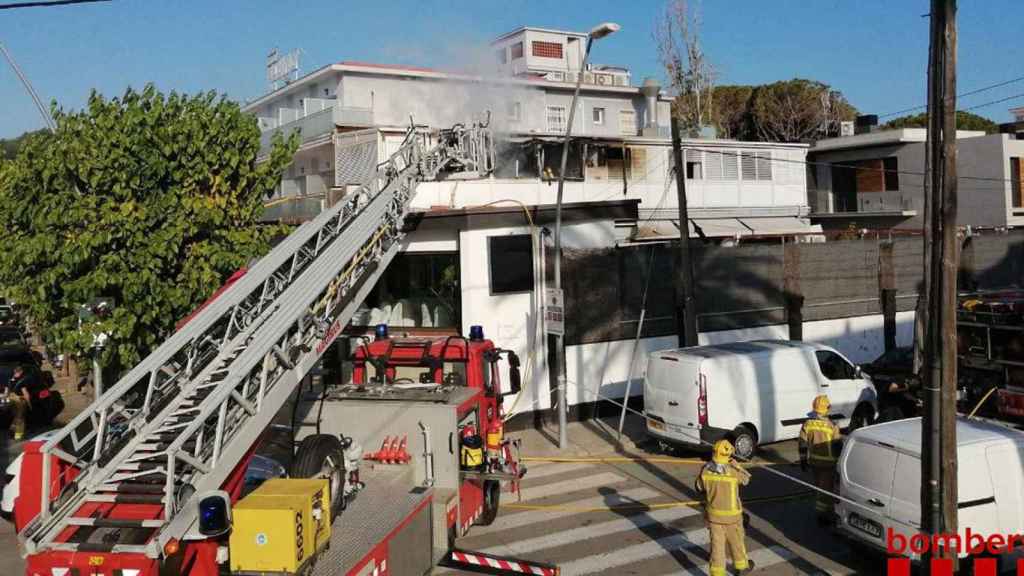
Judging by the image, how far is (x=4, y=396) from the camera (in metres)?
19.2

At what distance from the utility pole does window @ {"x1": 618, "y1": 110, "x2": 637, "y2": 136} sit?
2927cm

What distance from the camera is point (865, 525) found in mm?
8695

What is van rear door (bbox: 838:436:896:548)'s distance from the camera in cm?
848

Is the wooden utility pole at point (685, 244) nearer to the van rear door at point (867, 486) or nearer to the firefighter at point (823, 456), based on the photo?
the firefighter at point (823, 456)

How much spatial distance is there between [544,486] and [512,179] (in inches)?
425

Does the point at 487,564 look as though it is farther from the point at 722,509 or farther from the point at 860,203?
the point at 860,203

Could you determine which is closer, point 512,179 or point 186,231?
point 186,231

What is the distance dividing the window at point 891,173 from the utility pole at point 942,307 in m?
31.7

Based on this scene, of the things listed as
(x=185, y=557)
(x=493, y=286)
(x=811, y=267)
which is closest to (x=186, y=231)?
(x=493, y=286)

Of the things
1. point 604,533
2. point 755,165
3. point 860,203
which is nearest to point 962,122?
point 860,203

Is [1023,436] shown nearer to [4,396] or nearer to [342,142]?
[342,142]

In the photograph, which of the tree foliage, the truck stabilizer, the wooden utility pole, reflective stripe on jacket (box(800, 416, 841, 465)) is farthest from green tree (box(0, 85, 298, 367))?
the tree foliage

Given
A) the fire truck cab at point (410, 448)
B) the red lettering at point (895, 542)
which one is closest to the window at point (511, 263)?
the fire truck cab at point (410, 448)

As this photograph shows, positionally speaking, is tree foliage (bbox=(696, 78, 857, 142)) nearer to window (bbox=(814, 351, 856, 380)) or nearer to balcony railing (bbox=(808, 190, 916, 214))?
balcony railing (bbox=(808, 190, 916, 214))
